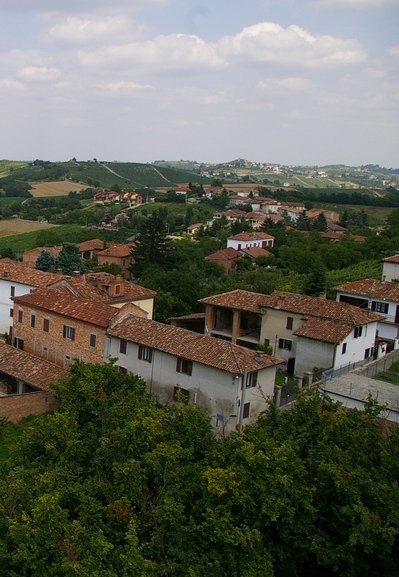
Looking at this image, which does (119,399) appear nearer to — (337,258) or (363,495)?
(363,495)

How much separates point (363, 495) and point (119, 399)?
337 inches

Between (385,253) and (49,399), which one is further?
(385,253)

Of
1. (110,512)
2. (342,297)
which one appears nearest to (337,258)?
(342,297)

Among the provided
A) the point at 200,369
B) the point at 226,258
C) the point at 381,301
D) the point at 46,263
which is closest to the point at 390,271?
the point at 381,301

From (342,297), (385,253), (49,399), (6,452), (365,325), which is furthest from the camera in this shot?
(385,253)

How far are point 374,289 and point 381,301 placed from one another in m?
1.36

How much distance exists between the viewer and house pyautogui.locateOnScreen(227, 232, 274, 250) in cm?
7919

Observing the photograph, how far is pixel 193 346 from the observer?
26656 mm

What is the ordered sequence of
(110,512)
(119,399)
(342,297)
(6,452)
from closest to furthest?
(110,512)
(119,399)
(6,452)
(342,297)

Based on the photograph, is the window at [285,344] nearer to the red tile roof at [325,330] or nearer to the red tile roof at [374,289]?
the red tile roof at [325,330]

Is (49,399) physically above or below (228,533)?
below

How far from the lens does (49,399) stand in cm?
2770

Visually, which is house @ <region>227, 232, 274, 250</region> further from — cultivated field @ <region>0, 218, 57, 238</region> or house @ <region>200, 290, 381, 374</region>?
house @ <region>200, 290, 381, 374</region>

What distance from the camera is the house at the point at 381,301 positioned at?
36312mm
